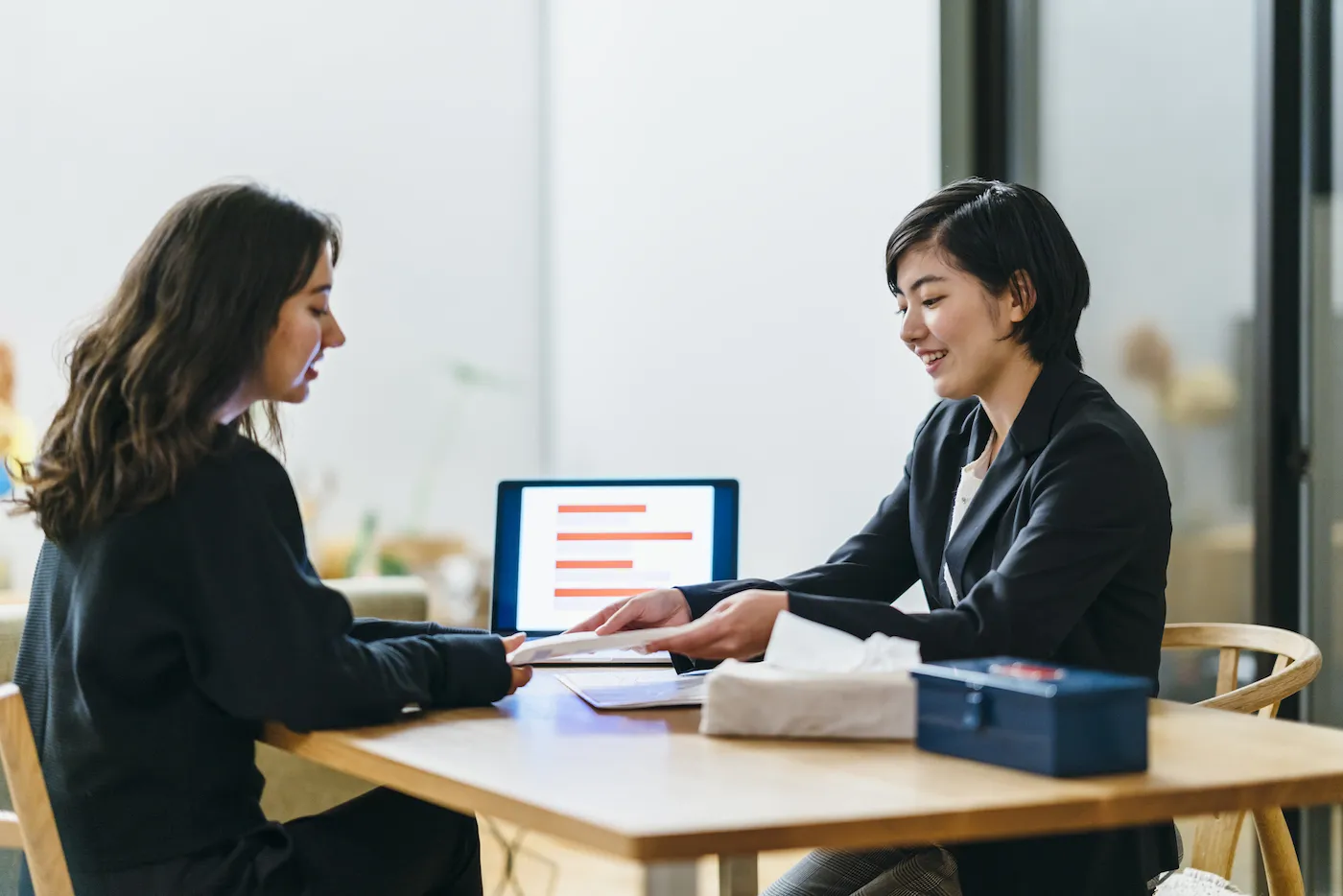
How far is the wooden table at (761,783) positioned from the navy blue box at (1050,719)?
16mm

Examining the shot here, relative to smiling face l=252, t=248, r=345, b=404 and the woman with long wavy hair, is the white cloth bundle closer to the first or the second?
→ the woman with long wavy hair

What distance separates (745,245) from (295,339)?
2.32 metres

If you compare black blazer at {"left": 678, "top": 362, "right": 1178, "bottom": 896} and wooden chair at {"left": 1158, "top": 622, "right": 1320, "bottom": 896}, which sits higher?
black blazer at {"left": 678, "top": 362, "right": 1178, "bottom": 896}

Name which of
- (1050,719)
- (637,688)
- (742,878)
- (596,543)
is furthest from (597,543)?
(1050,719)

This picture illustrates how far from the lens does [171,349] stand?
140 cm

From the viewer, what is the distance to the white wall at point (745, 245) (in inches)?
125

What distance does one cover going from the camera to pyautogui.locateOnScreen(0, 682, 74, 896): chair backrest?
4.14 feet

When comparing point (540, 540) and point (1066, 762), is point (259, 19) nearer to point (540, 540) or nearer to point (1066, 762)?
point (540, 540)

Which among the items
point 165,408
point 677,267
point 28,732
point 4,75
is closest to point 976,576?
point 165,408

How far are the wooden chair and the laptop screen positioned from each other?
2.11 feet

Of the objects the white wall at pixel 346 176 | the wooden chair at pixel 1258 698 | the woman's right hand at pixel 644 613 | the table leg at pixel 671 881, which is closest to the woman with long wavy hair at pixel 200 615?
the woman's right hand at pixel 644 613

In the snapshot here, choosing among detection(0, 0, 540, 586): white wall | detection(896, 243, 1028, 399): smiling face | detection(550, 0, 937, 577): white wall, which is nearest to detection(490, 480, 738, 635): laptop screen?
detection(896, 243, 1028, 399): smiling face

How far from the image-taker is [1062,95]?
3.08 meters

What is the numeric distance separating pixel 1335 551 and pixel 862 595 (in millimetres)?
1072
